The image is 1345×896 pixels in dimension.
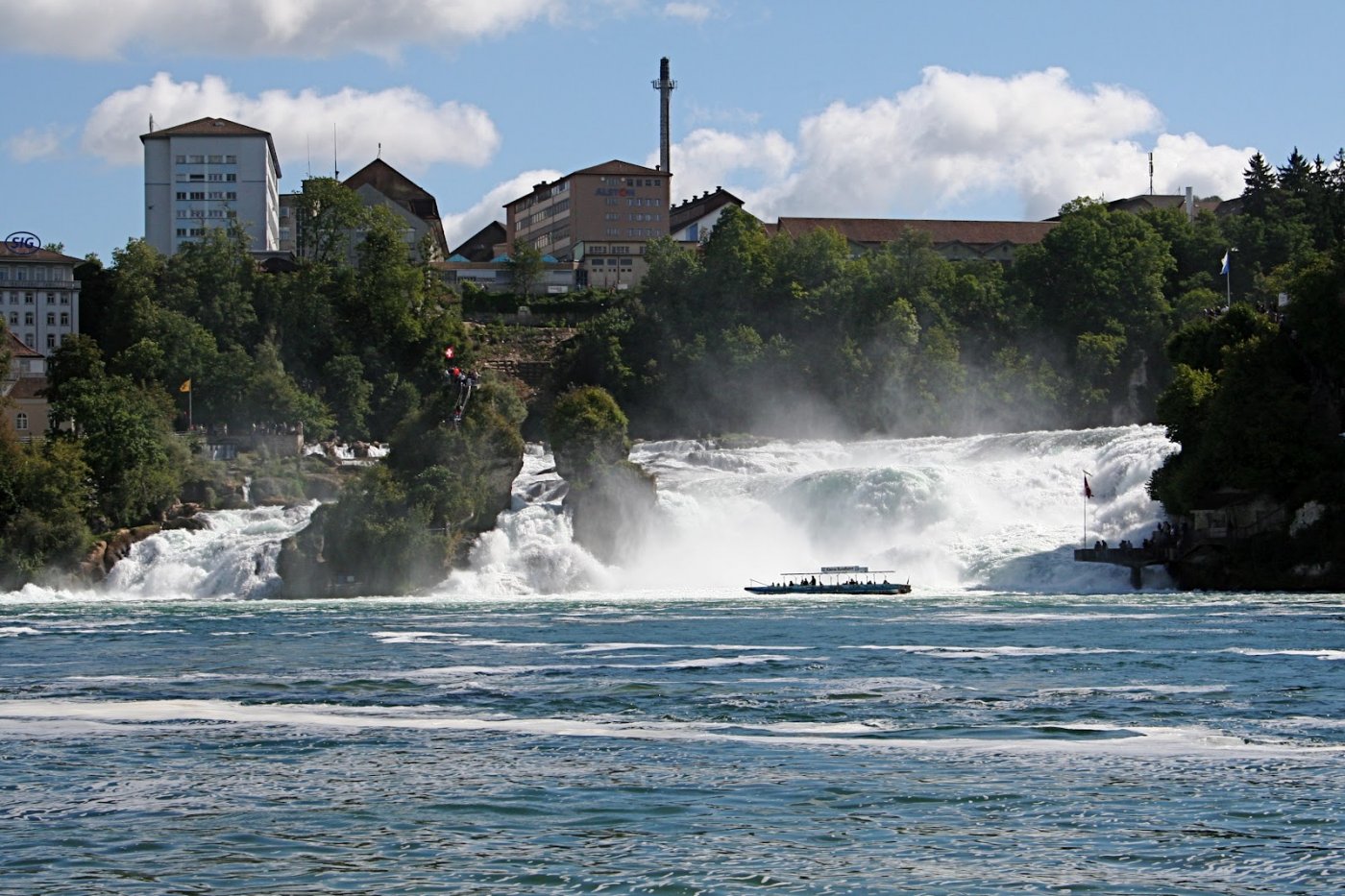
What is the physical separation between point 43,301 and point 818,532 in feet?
225

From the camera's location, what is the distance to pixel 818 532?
92.4 m

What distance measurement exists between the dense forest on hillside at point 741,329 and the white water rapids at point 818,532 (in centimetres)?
1027

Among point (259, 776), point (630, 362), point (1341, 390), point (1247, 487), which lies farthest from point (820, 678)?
point (630, 362)

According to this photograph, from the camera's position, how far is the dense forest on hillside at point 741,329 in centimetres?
11738

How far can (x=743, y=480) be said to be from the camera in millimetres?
97812

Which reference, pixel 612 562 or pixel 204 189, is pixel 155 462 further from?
pixel 204 189

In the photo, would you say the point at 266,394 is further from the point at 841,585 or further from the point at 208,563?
the point at 841,585

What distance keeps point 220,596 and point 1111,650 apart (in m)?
45.6

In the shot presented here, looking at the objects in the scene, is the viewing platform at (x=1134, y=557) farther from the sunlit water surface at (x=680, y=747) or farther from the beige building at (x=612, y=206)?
the beige building at (x=612, y=206)

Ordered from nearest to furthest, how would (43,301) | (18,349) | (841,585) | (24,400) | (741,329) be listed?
(841,585), (24,400), (18,349), (741,329), (43,301)

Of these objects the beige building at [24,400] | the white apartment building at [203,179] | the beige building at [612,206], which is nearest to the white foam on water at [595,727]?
the beige building at [24,400]

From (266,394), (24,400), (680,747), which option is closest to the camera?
(680,747)

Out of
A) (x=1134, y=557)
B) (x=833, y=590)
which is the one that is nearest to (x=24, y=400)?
(x=833, y=590)

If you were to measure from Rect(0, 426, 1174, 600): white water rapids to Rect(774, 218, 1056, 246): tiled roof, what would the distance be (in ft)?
215
